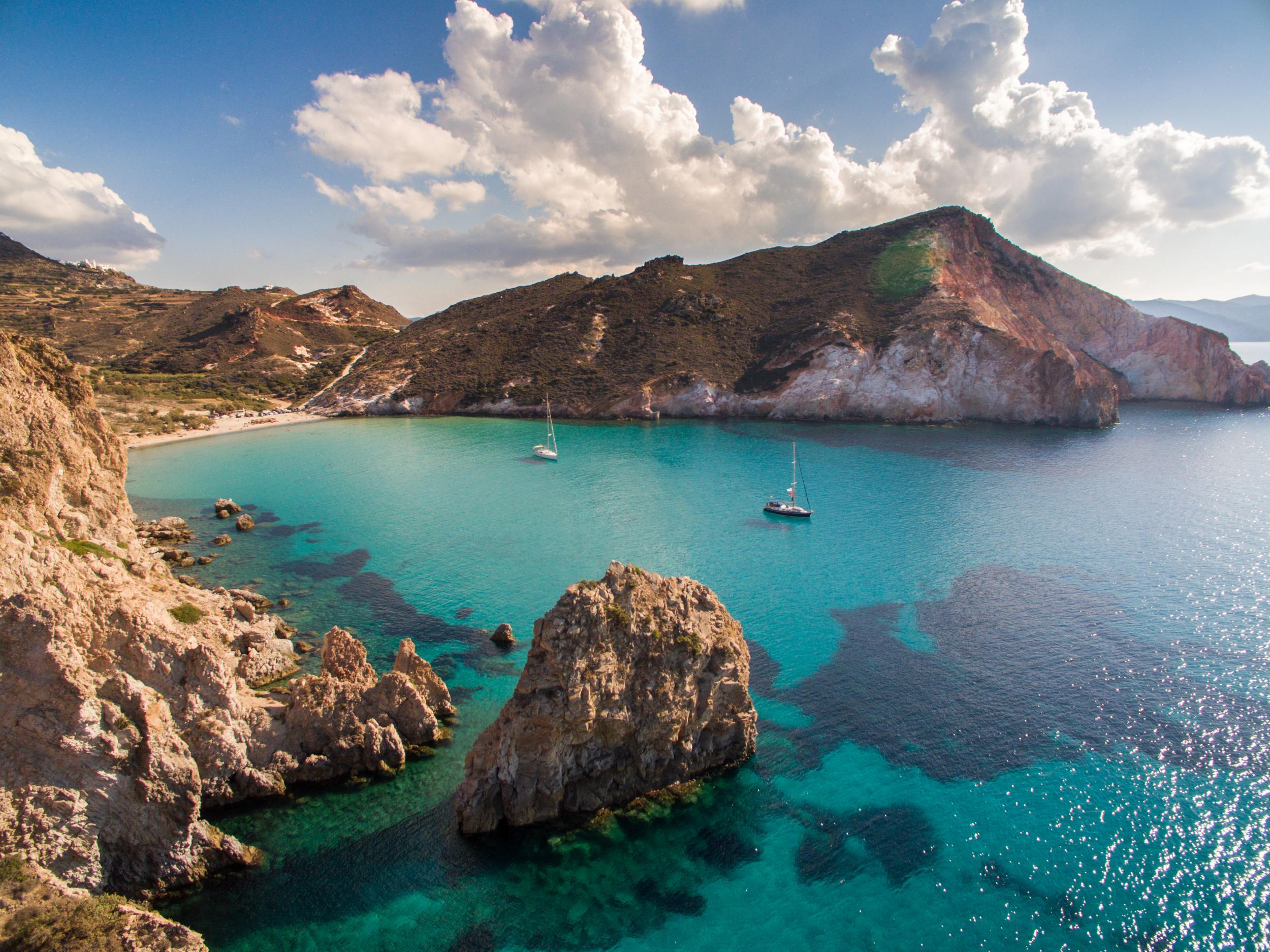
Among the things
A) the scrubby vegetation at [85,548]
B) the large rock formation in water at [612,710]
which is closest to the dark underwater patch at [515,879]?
the large rock formation in water at [612,710]

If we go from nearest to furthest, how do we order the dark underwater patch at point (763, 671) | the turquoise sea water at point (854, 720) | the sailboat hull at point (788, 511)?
the turquoise sea water at point (854, 720) < the dark underwater patch at point (763, 671) < the sailboat hull at point (788, 511)

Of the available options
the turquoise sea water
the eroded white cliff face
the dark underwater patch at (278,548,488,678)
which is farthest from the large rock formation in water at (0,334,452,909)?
the eroded white cliff face

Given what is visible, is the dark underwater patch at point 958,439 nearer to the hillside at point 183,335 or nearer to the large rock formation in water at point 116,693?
the large rock formation in water at point 116,693

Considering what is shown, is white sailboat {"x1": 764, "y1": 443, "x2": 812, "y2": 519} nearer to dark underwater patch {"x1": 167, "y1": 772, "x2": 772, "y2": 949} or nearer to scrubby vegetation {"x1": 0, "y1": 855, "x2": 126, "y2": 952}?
dark underwater patch {"x1": 167, "y1": 772, "x2": 772, "y2": 949}

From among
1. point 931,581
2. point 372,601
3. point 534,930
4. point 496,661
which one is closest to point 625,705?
point 534,930

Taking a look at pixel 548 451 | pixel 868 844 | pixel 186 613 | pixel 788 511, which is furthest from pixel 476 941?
pixel 548 451

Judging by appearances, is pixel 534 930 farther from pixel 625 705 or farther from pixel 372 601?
pixel 372 601
